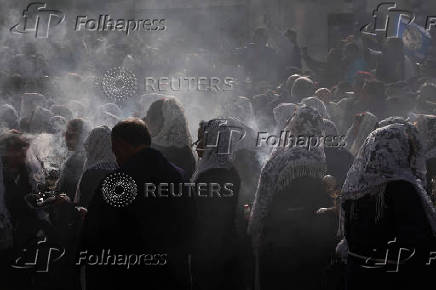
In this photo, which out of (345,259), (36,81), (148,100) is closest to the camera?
(345,259)

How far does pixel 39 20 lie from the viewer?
1627cm

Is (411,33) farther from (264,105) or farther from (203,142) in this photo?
(203,142)

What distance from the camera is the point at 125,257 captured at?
3.97 meters

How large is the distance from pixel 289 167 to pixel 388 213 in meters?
1.31

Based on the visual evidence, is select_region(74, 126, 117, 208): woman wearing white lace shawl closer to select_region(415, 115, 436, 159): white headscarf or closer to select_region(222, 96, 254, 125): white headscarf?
select_region(415, 115, 436, 159): white headscarf

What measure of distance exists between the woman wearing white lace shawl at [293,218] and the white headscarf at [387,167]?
0.88 m

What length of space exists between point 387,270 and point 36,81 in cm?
776

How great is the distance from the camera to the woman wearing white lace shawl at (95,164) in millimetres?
5121

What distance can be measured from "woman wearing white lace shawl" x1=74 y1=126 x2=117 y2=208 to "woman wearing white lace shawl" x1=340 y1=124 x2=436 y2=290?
6.53 feet

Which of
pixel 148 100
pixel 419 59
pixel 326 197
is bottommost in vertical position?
pixel 326 197

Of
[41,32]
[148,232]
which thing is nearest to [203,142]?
[148,232]

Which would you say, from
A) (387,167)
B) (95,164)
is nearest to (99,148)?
(95,164)

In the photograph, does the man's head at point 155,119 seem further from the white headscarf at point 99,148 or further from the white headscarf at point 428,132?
the white headscarf at point 428,132

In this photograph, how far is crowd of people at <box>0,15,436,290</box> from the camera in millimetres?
3900
